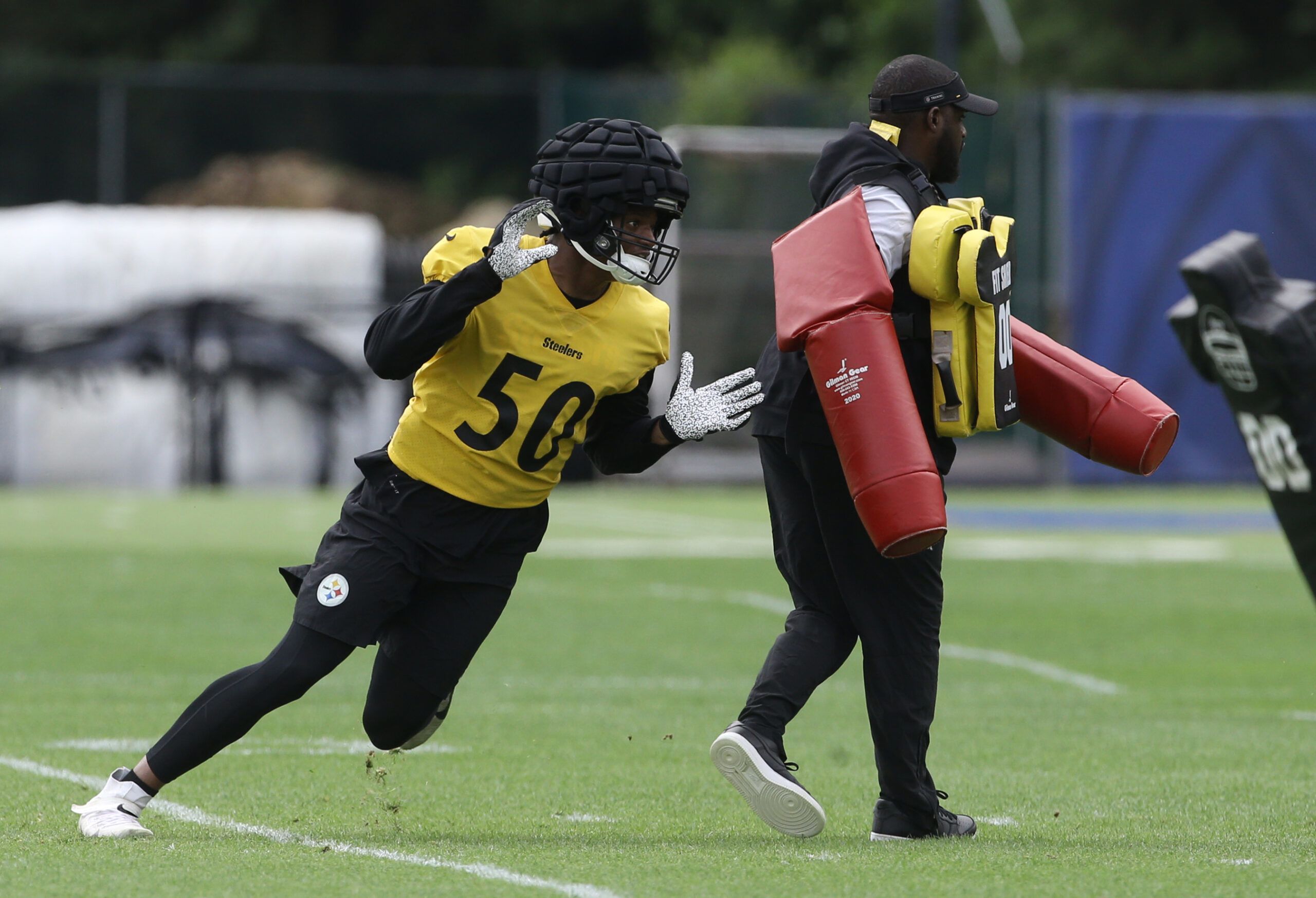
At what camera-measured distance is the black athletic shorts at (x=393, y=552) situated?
517 centimetres

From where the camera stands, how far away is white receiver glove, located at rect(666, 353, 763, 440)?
5.32 meters

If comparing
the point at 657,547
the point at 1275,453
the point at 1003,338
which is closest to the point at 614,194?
the point at 1003,338

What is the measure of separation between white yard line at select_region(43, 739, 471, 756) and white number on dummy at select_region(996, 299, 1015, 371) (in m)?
2.69

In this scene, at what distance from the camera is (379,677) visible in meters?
5.49

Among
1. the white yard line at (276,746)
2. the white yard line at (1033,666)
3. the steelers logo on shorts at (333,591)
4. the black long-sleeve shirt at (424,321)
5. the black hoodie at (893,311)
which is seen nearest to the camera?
the black long-sleeve shirt at (424,321)

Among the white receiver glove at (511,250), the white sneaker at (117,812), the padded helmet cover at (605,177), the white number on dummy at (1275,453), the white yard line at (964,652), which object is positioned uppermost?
the padded helmet cover at (605,177)

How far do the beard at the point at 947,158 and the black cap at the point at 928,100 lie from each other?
8cm

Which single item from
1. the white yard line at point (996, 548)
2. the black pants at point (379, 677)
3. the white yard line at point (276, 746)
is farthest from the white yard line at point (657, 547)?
the black pants at point (379, 677)

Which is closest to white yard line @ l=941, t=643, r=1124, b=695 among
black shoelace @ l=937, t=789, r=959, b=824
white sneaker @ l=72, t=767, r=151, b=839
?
black shoelace @ l=937, t=789, r=959, b=824

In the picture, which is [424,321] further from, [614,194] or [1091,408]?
[1091,408]

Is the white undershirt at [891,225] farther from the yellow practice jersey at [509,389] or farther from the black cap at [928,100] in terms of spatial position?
the yellow practice jersey at [509,389]

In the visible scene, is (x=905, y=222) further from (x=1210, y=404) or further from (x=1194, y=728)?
(x=1210, y=404)

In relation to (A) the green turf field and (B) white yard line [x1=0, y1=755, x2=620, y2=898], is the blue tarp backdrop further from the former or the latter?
(B) white yard line [x1=0, y1=755, x2=620, y2=898]

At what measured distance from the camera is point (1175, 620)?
11.7 m
